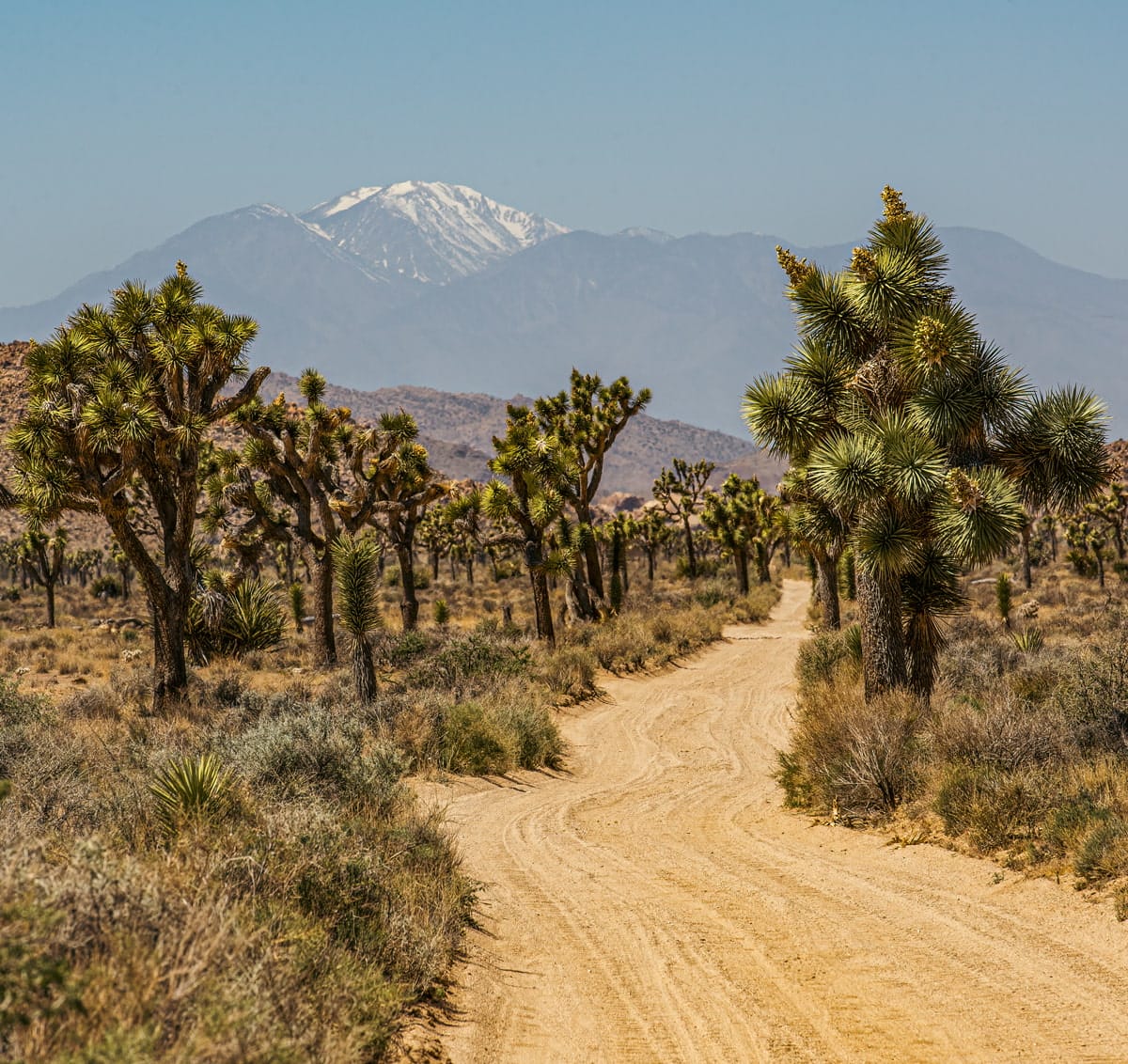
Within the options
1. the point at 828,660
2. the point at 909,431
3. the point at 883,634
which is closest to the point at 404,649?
the point at 828,660

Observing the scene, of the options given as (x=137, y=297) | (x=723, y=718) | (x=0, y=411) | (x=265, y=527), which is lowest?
(x=723, y=718)

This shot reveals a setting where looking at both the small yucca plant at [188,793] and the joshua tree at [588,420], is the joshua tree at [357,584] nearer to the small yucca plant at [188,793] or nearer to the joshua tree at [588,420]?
the small yucca plant at [188,793]

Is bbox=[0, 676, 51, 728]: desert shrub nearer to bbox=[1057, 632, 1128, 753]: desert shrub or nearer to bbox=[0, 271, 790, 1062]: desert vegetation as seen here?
bbox=[0, 271, 790, 1062]: desert vegetation

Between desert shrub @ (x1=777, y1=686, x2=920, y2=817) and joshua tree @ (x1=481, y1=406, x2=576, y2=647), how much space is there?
11.3m

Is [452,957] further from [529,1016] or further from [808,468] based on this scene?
[808,468]

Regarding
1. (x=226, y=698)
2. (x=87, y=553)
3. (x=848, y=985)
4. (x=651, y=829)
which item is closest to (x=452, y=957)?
(x=848, y=985)

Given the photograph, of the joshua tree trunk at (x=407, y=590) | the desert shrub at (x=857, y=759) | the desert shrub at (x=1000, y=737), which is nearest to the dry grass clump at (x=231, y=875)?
the desert shrub at (x=857, y=759)

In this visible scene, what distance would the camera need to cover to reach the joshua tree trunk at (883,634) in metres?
13.0

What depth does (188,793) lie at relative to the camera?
22.6 ft

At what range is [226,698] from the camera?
17.2 m

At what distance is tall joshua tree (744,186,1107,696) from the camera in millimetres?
11977

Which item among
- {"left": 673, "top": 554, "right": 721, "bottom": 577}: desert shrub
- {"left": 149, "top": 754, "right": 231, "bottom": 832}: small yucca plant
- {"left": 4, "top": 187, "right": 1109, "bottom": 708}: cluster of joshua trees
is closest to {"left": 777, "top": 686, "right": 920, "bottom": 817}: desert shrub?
{"left": 4, "top": 187, "right": 1109, "bottom": 708}: cluster of joshua trees

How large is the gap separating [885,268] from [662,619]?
1736cm

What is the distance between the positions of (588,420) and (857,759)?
20.2 m
